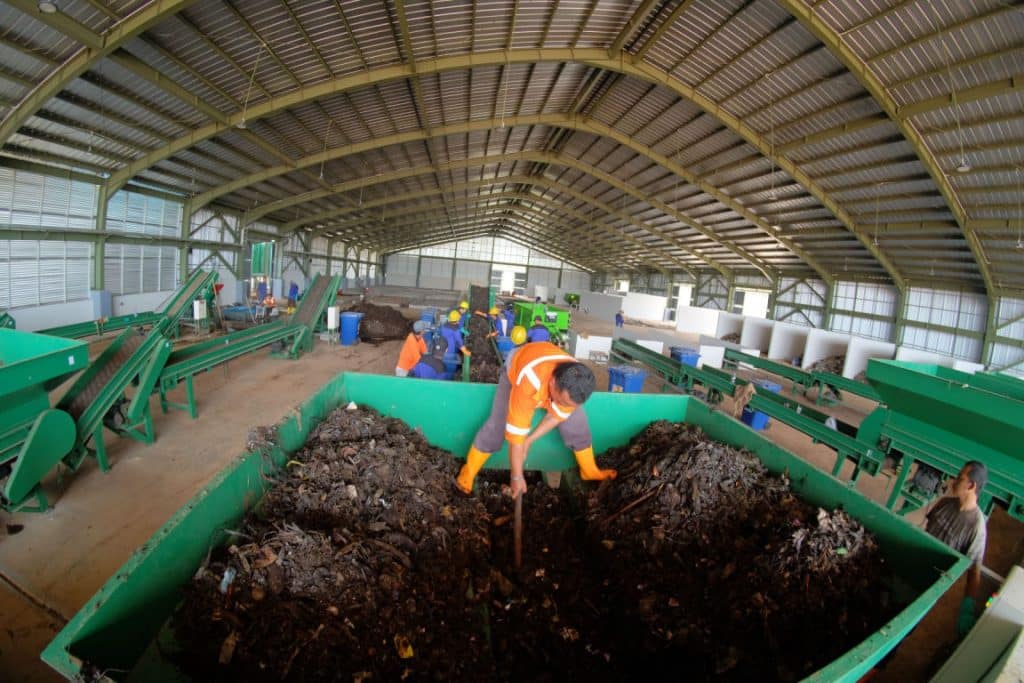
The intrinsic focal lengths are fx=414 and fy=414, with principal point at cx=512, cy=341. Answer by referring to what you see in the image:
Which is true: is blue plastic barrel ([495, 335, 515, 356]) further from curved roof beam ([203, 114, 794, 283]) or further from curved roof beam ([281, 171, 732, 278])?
curved roof beam ([281, 171, 732, 278])

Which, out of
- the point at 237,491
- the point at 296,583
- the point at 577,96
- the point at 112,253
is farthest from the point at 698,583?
the point at 112,253

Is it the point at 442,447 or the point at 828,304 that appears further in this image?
the point at 828,304

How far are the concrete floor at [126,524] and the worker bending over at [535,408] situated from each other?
1741 millimetres

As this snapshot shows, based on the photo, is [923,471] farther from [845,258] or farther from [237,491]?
[845,258]

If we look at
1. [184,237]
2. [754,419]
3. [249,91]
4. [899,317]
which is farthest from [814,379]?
[184,237]

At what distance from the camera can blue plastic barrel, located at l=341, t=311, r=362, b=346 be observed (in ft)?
34.9

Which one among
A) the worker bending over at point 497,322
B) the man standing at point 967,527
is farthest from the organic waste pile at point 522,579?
the worker bending over at point 497,322

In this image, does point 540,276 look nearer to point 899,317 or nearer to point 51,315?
point 899,317

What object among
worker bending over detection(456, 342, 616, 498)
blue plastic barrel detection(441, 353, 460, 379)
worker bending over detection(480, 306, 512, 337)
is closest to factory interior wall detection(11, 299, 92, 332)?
blue plastic barrel detection(441, 353, 460, 379)

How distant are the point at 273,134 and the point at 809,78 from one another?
11.6 m

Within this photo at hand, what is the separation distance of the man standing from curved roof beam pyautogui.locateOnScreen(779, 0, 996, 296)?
7.18m

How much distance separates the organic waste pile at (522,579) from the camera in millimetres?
1651

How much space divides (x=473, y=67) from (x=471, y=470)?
855cm

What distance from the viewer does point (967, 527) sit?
238 cm
